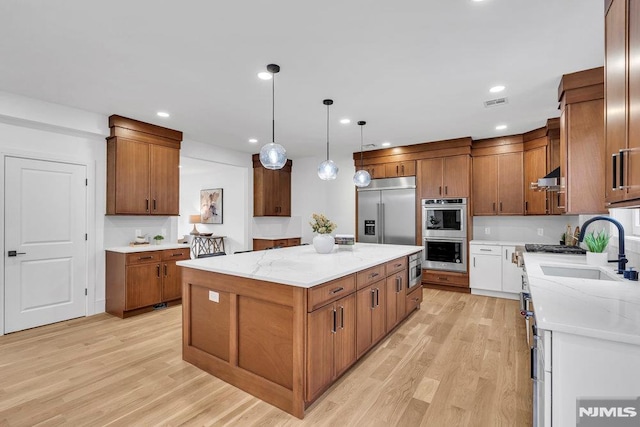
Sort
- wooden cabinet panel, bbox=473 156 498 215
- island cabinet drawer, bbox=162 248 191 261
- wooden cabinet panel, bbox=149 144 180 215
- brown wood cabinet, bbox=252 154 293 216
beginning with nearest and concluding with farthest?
island cabinet drawer, bbox=162 248 191 261 → wooden cabinet panel, bbox=149 144 180 215 → wooden cabinet panel, bbox=473 156 498 215 → brown wood cabinet, bbox=252 154 293 216

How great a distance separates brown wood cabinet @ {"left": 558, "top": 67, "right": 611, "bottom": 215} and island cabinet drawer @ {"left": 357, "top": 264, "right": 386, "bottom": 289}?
173 centimetres

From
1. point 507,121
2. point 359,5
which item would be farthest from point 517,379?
point 507,121

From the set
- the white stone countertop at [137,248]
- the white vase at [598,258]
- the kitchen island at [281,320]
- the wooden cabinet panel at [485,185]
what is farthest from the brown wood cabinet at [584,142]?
the white stone countertop at [137,248]

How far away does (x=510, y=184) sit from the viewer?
492 cm

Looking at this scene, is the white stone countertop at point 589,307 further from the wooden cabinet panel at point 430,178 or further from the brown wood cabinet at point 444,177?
the wooden cabinet panel at point 430,178

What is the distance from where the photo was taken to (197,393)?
7.38 ft

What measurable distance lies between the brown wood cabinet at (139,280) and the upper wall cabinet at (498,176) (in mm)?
4856

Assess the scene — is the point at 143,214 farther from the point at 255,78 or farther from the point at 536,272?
the point at 536,272

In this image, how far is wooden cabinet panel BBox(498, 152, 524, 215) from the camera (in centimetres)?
486

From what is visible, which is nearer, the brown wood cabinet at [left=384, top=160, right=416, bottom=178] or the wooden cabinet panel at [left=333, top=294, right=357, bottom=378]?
the wooden cabinet panel at [left=333, top=294, right=357, bottom=378]

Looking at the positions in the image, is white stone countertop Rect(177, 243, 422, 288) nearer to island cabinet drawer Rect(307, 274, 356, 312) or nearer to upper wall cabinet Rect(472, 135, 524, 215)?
island cabinet drawer Rect(307, 274, 356, 312)

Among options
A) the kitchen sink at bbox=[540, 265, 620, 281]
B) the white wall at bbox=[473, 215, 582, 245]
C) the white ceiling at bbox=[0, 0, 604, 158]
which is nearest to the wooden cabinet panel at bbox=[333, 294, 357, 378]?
the kitchen sink at bbox=[540, 265, 620, 281]

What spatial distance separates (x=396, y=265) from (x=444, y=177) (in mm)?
2541

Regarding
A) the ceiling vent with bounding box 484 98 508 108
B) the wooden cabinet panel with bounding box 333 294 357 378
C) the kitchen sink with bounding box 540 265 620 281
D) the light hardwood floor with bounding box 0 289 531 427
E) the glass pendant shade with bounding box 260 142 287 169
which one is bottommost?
the light hardwood floor with bounding box 0 289 531 427
